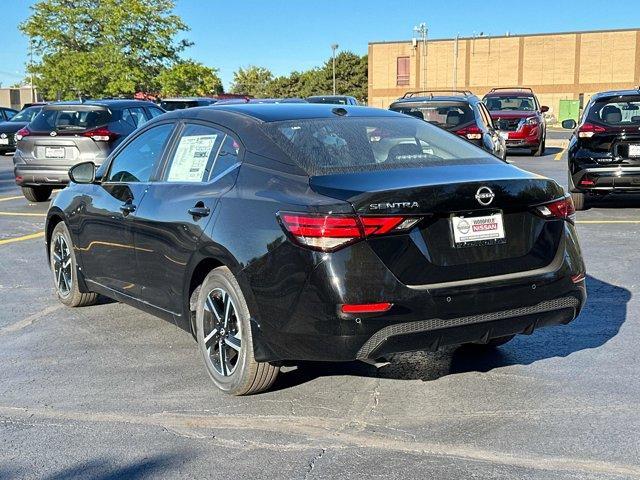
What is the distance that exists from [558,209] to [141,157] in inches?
113

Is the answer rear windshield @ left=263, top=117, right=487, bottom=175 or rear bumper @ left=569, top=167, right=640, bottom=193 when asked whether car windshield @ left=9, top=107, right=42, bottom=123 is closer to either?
rear bumper @ left=569, top=167, right=640, bottom=193

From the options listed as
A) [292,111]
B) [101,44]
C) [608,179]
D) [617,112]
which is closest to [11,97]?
[101,44]

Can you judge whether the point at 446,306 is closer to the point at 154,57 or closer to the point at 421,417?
the point at 421,417

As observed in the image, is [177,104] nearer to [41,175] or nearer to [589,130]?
[41,175]

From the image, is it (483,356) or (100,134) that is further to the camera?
(100,134)

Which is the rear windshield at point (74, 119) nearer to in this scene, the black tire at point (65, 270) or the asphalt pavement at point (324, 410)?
the black tire at point (65, 270)

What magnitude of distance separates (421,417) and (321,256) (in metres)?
1.03

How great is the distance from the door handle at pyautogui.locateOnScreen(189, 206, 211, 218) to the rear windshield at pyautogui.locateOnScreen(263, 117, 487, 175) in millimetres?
550

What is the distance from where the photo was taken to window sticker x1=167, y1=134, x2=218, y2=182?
4931 mm

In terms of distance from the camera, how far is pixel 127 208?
5453 millimetres

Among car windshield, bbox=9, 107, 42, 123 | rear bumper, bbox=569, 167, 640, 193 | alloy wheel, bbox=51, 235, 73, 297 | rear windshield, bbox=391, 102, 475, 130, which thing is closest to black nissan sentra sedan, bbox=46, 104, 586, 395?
alloy wheel, bbox=51, 235, 73, 297

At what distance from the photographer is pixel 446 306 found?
3965mm

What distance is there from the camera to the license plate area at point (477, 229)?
4008 mm

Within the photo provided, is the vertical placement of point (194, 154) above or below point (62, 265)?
above
